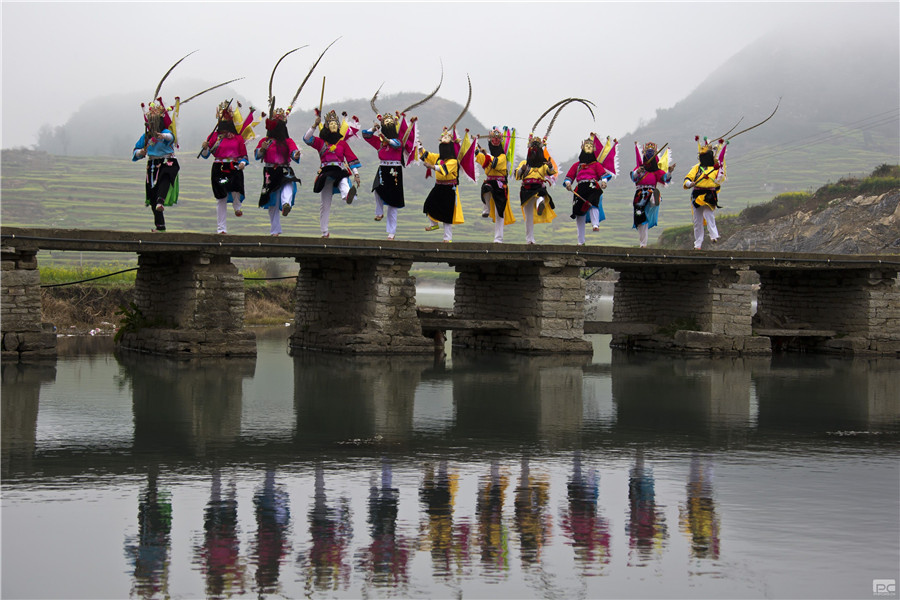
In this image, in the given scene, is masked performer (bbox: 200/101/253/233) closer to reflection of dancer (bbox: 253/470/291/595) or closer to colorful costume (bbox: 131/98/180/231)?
colorful costume (bbox: 131/98/180/231)

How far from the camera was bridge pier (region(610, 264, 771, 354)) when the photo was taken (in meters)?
20.0

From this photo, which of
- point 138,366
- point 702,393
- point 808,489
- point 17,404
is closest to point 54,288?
point 138,366

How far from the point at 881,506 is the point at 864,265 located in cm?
1440

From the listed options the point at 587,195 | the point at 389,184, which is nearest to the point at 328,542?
the point at 389,184

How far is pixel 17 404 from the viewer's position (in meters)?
11.4

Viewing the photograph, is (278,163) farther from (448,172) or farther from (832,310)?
(832,310)

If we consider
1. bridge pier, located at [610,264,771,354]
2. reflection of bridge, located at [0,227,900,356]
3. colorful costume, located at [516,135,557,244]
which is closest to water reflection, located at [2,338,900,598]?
reflection of bridge, located at [0,227,900,356]

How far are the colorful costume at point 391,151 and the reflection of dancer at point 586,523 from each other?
9.84 meters

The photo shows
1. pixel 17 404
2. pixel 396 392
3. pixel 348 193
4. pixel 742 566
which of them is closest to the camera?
pixel 742 566

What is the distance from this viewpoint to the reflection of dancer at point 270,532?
5.86 metres

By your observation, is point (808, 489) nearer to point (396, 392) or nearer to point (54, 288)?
point (396, 392)

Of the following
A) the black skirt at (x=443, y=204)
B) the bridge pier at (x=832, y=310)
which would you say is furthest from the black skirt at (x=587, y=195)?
the bridge pier at (x=832, y=310)

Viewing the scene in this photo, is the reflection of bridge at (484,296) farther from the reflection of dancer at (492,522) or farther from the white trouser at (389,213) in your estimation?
the reflection of dancer at (492,522)

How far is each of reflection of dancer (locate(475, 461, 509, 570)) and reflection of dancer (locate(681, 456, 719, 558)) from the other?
1.13 m
